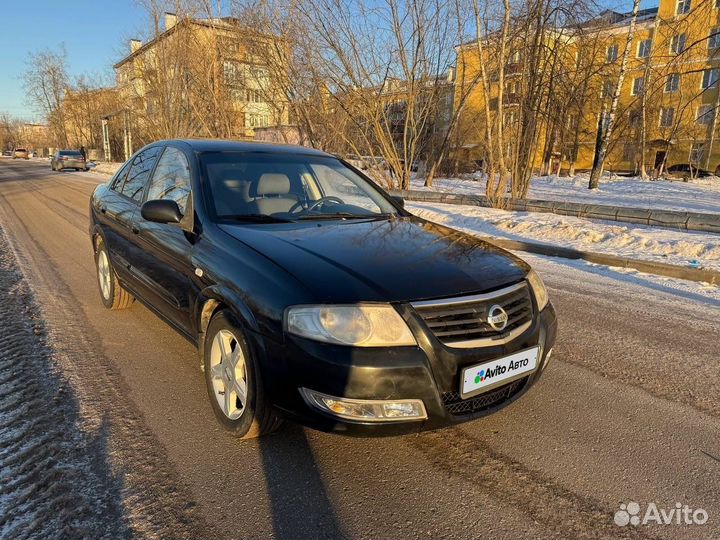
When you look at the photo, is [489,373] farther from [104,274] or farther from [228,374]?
[104,274]

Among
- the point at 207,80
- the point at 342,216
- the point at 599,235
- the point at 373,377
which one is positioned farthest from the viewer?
the point at 207,80

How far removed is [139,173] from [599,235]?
744cm

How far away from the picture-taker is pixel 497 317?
2434mm

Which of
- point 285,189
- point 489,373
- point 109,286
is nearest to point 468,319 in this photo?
point 489,373

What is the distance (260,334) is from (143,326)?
98.0 inches

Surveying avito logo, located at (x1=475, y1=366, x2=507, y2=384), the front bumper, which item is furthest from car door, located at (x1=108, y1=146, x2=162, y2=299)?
avito logo, located at (x1=475, y1=366, x2=507, y2=384)

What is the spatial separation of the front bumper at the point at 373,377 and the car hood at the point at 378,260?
24cm

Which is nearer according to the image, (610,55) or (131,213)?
(131,213)

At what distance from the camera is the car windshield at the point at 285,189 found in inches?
130

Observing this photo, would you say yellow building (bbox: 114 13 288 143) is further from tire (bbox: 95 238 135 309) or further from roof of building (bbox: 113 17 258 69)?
tire (bbox: 95 238 135 309)

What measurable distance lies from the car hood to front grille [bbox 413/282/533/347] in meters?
0.05

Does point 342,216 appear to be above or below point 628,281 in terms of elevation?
above

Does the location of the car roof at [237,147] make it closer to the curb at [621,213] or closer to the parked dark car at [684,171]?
the curb at [621,213]

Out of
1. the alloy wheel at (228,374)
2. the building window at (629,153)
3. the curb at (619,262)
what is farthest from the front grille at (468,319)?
the building window at (629,153)
